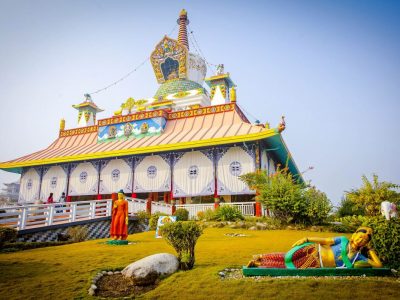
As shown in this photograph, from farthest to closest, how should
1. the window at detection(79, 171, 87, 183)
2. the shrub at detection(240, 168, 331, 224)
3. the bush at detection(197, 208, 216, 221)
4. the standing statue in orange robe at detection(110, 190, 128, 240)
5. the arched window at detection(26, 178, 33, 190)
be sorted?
the arched window at detection(26, 178, 33, 190) → the window at detection(79, 171, 87, 183) → the bush at detection(197, 208, 216, 221) → the shrub at detection(240, 168, 331, 224) → the standing statue in orange robe at detection(110, 190, 128, 240)

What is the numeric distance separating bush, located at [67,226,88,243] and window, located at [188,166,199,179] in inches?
336

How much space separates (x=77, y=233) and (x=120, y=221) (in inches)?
125

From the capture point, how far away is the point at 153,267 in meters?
5.52

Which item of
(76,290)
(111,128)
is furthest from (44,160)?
(76,290)

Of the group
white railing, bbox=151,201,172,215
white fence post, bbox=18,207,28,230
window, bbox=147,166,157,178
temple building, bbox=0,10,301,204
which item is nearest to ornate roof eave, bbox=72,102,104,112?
temple building, bbox=0,10,301,204

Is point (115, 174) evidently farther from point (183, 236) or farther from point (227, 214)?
point (183, 236)

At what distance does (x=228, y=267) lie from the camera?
19.9 feet

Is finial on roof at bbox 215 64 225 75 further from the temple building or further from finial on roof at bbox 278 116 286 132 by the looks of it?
finial on roof at bbox 278 116 286 132

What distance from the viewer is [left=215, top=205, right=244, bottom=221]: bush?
15.4 meters

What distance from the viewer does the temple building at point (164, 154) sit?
19109mm

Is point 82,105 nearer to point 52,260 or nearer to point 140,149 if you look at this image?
point 140,149

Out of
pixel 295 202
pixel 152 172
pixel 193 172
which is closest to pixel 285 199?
pixel 295 202

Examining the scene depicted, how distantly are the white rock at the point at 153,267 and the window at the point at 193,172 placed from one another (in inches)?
548

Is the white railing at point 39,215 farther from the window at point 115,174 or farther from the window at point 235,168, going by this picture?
the window at point 235,168
